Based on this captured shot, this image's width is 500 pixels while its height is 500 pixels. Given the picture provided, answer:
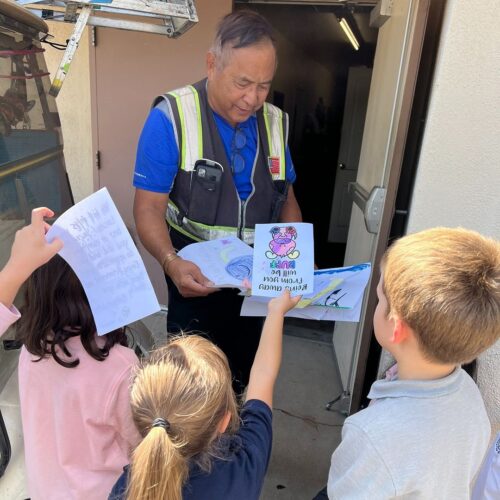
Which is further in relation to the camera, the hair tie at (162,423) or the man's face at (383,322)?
the man's face at (383,322)

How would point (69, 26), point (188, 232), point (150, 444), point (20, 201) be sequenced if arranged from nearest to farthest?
1. point (150, 444)
2. point (188, 232)
3. point (20, 201)
4. point (69, 26)

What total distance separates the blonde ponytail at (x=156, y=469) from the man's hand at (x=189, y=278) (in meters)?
0.72

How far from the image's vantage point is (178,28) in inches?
82.7

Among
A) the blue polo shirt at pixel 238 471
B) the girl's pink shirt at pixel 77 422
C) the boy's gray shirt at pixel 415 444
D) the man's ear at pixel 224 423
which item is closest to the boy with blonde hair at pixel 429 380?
the boy's gray shirt at pixel 415 444

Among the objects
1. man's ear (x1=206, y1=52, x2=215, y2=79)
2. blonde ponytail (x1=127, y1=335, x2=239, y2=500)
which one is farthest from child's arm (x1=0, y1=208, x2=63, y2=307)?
man's ear (x1=206, y1=52, x2=215, y2=79)

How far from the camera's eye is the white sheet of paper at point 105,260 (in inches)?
42.7

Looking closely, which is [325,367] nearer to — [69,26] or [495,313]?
[495,313]

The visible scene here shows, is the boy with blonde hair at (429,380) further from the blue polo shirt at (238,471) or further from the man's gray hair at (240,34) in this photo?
the man's gray hair at (240,34)

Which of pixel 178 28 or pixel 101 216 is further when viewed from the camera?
pixel 178 28

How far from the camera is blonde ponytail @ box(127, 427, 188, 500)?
817 millimetres

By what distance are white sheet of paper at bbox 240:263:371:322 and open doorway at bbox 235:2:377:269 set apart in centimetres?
383

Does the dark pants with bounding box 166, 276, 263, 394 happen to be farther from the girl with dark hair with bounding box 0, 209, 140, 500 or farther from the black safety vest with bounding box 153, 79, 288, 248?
the girl with dark hair with bounding box 0, 209, 140, 500

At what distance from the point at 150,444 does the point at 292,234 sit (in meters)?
0.79

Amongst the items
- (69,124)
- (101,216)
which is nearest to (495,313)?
(101,216)
